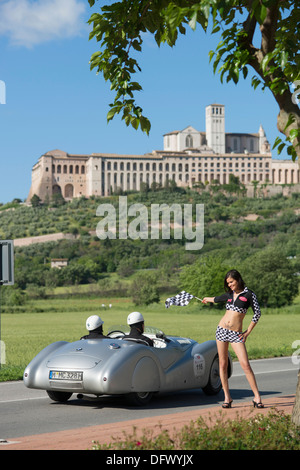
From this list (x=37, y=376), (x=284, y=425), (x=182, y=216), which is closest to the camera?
(x=284, y=425)

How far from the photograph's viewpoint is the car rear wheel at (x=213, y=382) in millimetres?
11219

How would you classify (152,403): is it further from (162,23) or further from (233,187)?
(233,187)

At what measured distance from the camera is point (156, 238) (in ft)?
472

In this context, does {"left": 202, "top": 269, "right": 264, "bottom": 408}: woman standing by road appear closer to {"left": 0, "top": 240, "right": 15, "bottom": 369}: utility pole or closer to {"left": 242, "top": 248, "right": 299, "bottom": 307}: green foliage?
{"left": 0, "top": 240, "right": 15, "bottom": 369}: utility pole

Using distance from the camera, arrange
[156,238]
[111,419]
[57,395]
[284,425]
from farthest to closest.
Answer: [156,238]
[57,395]
[111,419]
[284,425]

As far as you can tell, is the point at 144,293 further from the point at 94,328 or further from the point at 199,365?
the point at 94,328

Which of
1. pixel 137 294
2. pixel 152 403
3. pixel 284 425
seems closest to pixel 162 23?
pixel 284 425

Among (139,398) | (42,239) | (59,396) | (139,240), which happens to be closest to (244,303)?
(139,398)

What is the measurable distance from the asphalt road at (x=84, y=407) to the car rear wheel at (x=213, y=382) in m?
0.11

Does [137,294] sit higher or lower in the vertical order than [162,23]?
lower

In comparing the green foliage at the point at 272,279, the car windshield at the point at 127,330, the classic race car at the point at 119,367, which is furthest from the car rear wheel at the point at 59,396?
the green foliage at the point at 272,279

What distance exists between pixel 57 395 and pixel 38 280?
101110 millimetres

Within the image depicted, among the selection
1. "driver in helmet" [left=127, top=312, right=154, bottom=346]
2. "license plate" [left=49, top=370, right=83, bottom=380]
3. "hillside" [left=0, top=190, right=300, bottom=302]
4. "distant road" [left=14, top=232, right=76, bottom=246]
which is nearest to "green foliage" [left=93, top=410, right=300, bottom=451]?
"license plate" [left=49, top=370, right=83, bottom=380]

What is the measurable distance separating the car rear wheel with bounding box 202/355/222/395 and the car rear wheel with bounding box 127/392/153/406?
1.32 m
